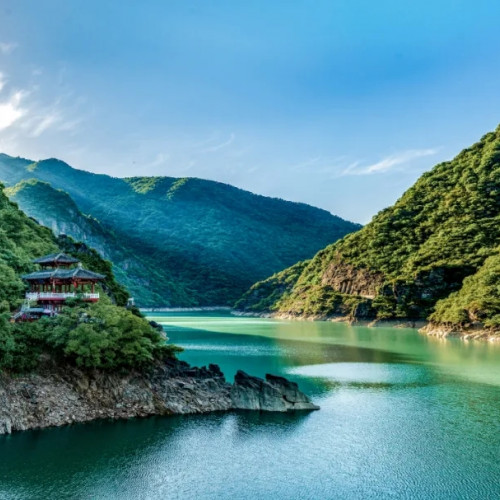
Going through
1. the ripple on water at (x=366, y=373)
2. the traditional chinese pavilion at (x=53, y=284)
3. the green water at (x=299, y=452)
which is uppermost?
the traditional chinese pavilion at (x=53, y=284)

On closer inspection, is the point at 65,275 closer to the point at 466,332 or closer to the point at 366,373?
the point at 366,373

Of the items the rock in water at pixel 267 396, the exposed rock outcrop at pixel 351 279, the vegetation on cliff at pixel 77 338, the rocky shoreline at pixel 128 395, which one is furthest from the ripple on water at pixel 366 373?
the exposed rock outcrop at pixel 351 279

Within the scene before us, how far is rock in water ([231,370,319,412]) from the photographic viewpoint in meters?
33.1

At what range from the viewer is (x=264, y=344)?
2714 inches

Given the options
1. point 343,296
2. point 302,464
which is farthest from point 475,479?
point 343,296

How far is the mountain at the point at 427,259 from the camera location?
90.7 metres

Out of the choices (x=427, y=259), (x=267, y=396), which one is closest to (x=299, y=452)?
(x=267, y=396)

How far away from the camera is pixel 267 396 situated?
33.2 metres

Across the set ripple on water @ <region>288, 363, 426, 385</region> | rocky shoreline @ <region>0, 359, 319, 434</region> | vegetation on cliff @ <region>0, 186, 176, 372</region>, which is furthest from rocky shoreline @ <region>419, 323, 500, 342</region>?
vegetation on cliff @ <region>0, 186, 176, 372</region>

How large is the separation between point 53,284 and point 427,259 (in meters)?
84.0

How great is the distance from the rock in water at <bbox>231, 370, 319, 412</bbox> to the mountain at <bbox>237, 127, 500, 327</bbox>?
52992 millimetres

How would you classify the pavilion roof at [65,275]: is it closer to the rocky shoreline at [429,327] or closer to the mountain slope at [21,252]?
the mountain slope at [21,252]

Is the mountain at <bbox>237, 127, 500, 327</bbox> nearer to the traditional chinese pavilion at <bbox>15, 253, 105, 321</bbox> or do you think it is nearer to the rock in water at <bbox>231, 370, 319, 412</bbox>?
the rock in water at <bbox>231, 370, 319, 412</bbox>

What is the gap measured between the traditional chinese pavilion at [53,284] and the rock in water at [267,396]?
1237 cm
